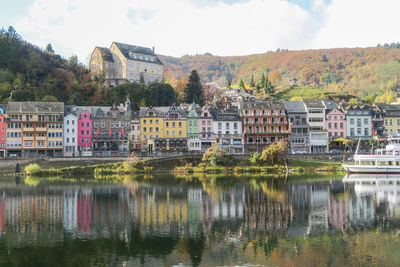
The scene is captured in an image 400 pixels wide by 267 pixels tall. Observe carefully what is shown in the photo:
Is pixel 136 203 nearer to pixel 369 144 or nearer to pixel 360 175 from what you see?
pixel 360 175

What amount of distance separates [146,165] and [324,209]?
4386cm

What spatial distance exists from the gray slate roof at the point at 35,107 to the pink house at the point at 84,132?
171 inches

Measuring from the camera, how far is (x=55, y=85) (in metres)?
104

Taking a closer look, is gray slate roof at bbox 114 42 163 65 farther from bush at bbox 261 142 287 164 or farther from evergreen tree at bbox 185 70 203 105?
bush at bbox 261 142 287 164

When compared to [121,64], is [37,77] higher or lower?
lower

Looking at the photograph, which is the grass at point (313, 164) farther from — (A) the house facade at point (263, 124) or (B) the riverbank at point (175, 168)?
(A) the house facade at point (263, 124)

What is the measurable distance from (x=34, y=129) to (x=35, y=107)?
14.2 feet

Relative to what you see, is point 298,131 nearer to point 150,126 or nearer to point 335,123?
point 335,123

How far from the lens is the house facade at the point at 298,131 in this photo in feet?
316

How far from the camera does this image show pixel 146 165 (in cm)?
7925

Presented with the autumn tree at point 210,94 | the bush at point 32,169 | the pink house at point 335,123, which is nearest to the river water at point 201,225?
the bush at point 32,169

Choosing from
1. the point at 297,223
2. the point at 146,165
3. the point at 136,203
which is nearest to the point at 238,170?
the point at 146,165

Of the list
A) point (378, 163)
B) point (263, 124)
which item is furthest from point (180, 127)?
point (378, 163)

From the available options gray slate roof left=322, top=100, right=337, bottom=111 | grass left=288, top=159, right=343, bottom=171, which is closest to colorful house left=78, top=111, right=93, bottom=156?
grass left=288, top=159, right=343, bottom=171
